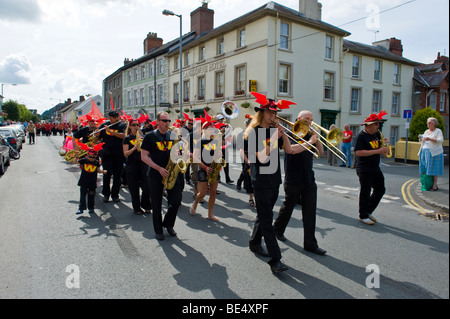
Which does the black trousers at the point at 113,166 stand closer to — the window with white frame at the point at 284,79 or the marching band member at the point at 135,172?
the marching band member at the point at 135,172

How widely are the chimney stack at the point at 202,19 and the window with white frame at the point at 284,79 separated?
10982 millimetres

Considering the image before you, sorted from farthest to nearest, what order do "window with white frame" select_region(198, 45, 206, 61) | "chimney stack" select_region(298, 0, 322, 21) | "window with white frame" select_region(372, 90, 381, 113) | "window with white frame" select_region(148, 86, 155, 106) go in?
"window with white frame" select_region(148, 86, 155, 106) → "window with white frame" select_region(372, 90, 381, 113) → "window with white frame" select_region(198, 45, 206, 61) → "chimney stack" select_region(298, 0, 322, 21)

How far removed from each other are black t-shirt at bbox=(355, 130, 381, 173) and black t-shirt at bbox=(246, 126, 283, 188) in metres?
2.41

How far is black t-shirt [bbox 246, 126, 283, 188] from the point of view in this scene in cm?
373

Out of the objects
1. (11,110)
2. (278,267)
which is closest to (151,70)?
(278,267)

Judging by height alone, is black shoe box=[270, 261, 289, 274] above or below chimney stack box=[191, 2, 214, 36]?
below

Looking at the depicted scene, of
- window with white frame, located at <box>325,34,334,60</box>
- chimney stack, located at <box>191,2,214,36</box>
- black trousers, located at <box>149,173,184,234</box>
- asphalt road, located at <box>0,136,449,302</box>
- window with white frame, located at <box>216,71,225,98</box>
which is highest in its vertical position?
chimney stack, located at <box>191,2,214,36</box>

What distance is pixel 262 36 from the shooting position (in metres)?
20.7

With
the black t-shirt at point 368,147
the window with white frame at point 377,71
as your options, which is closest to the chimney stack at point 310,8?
the window with white frame at point 377,71

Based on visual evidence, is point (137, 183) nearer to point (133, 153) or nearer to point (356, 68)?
point (133, 153)

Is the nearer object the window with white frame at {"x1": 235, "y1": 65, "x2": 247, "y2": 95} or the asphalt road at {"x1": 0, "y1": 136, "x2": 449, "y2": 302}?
the asphalt road at {"x1": 0, "y1": 136, "x2": 449, "y2": 302}

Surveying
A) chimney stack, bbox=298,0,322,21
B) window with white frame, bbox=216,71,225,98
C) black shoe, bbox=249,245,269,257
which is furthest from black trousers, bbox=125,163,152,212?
chimney stack, bbox=298,0,322,21

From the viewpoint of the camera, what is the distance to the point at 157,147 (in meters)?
4.89

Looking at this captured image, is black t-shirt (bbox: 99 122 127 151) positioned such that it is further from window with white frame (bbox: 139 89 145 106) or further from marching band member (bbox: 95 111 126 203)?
window with white frame (bbox: 139 89 145 106)
